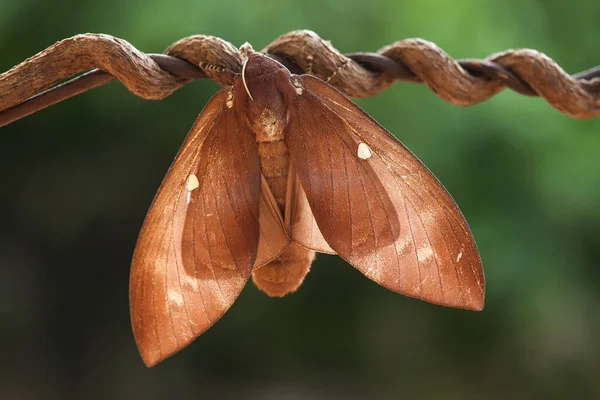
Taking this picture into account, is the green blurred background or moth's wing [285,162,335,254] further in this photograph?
the green blurred background

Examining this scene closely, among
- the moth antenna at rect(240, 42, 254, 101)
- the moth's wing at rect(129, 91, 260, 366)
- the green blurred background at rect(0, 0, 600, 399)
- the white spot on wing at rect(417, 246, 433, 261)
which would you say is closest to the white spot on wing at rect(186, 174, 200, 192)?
the moth's wing at rect(129, 91, 260, 366)

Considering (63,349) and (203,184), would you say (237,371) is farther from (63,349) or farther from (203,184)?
(203,184)

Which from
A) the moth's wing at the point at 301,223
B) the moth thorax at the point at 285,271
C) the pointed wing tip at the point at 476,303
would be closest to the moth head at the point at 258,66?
the moth's wing at the point at 301,223

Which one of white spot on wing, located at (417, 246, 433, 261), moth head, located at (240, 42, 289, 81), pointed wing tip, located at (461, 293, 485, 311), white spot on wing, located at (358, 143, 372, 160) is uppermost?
moth head, located at (240, 42, 289, 81)

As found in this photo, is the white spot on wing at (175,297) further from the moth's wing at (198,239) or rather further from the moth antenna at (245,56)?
the moth antenna at (245,56)

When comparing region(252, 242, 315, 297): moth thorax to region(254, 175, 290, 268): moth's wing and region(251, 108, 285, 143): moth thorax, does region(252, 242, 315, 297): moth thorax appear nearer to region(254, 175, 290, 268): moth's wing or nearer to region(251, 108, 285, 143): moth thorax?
region(254, 175, 290, 268): moth's wing

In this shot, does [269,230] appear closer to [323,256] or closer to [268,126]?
[268,126]
